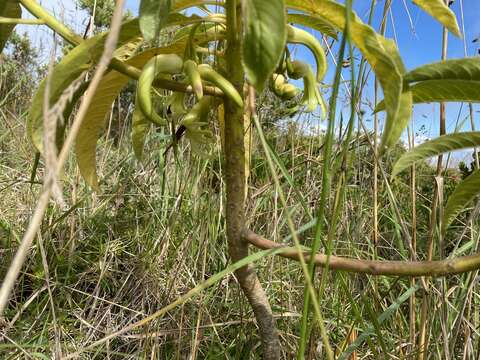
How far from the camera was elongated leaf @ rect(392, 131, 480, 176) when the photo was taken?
0.52 meters

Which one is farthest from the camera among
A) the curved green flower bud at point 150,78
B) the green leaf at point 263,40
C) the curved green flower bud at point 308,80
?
the curved green flower bud at point 308,80

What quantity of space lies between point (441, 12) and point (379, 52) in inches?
5.1

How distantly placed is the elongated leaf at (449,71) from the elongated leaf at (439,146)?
3.2 inches

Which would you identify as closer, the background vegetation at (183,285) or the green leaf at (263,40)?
the green leaf at (263,40)

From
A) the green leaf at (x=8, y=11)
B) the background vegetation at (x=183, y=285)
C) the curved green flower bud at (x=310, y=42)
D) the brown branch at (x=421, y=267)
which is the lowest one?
the background vegetation at (x=183, y=285)

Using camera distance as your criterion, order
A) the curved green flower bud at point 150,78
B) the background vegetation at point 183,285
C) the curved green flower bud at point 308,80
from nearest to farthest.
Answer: the curved green flower bud at point 150,78, the curved green flower bud at point 308,80, the background vegetation at point 183,285

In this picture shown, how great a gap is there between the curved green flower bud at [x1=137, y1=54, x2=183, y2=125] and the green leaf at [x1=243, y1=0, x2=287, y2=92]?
15cm

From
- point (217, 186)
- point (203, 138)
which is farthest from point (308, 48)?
point (217, 186)

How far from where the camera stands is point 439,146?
54 cm

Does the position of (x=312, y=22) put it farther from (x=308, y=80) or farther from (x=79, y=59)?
(x=79, y=59)

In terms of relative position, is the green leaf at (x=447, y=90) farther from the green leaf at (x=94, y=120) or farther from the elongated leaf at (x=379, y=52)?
the green leaf at (x=94, y=120)

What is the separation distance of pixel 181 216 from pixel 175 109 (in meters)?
0.72

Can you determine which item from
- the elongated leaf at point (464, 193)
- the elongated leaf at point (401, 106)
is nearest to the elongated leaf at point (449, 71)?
the elongated leaf at point (401, 106)

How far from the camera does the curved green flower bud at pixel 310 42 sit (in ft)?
1.89
